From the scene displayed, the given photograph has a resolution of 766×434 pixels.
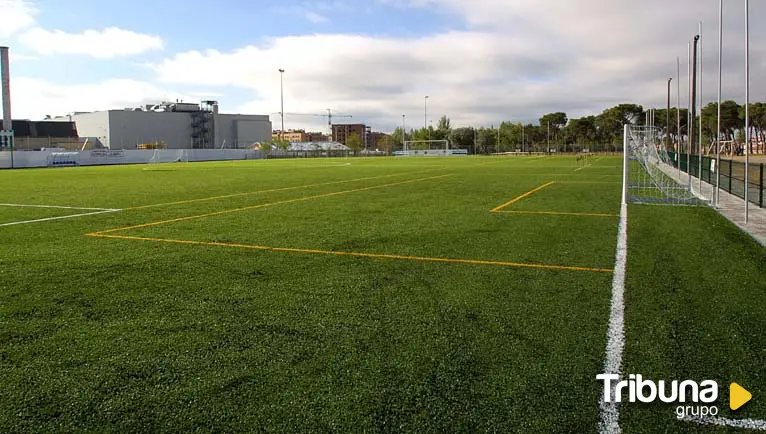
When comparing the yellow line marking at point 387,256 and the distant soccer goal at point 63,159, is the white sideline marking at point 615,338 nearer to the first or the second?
the yellow line marking at point 387,256

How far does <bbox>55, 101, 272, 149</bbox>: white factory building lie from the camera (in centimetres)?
11056

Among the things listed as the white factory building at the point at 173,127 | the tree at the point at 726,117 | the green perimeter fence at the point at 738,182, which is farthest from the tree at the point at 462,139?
the green perimeter fence at the point at 738,182

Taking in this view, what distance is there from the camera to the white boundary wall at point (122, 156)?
164 feet

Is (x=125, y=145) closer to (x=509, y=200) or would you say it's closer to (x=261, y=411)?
(x=509, y=200)

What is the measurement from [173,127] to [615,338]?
121183 millimetres

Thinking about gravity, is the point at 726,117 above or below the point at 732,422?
above

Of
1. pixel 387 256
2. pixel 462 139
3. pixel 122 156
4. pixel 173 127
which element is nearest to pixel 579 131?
pixel 462 139

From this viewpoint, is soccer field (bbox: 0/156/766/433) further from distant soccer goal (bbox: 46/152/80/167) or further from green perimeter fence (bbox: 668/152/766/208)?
distant soccer goal (bbox: 46/152/80/167)

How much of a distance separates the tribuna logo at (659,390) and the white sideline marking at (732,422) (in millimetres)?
209

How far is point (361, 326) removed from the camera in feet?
16.2

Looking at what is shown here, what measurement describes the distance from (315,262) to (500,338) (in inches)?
137

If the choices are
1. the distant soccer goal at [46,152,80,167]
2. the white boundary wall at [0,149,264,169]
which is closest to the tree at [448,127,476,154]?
the white boundary wall at [0,149,264,169]

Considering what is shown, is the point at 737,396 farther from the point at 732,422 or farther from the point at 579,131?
the point at 579,131

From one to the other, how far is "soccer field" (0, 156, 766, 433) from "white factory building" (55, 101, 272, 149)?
349 ft
